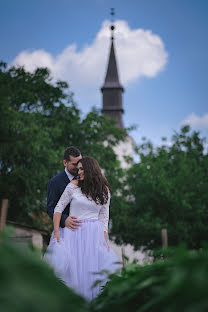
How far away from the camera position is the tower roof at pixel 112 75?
53688mm

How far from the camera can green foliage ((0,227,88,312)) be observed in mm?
535

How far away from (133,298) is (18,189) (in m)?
17.7

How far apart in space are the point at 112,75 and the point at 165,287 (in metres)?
55.4

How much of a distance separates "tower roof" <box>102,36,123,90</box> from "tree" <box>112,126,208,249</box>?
90.1ft

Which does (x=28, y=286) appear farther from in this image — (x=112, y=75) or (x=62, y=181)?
(x=112, y=75)

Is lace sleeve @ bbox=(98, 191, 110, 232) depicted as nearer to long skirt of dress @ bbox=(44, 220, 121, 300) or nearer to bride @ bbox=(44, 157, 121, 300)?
bride @ bbox=(44, 157, 121, 300)

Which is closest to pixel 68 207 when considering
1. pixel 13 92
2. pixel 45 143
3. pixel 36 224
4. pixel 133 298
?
pixel 133 298

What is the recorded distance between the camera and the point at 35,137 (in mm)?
17281

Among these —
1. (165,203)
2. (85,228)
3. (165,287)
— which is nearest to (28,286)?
(165,287)

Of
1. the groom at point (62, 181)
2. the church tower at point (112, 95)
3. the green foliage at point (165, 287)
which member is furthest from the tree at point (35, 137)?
the church tower at point (112, 95)

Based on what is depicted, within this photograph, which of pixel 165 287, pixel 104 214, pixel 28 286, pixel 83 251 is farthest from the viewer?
pixel 104 214

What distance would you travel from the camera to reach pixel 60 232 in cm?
471

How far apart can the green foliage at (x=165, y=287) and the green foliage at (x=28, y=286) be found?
15 centimetres

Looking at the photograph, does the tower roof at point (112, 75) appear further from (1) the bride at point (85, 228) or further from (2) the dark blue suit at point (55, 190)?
(1) the bride at point (85, 228)
